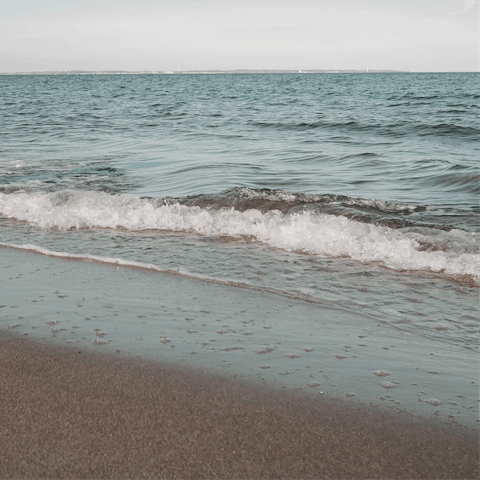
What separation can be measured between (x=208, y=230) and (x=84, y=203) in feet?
6.53

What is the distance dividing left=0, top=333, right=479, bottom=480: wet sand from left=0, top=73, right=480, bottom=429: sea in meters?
0.18

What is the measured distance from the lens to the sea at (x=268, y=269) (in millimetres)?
2604

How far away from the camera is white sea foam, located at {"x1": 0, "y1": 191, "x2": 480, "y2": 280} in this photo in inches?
182

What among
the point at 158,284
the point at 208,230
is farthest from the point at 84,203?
the point at 158,284

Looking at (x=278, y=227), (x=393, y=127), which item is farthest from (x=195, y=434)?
(x=393, y=127)

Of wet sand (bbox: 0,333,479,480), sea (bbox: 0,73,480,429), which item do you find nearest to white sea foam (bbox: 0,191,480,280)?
sea (bbox: 0,73,480,429)

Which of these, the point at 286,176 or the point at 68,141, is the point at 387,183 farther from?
the point at 68,141

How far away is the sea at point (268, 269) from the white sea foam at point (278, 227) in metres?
0.02

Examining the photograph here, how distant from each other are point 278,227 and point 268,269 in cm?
125

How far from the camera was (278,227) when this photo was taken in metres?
5.50

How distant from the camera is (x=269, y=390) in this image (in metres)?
2.29

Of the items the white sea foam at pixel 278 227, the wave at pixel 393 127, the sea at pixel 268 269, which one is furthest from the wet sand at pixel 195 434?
the wave at pixel 393 127

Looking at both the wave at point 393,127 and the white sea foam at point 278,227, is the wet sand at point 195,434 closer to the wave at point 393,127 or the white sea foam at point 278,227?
the white sea foam at point 278,227

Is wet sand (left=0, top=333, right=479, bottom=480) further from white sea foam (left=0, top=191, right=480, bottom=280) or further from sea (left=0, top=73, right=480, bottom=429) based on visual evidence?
white sea foam (left=0, top=191, right=480, bottom=280)
